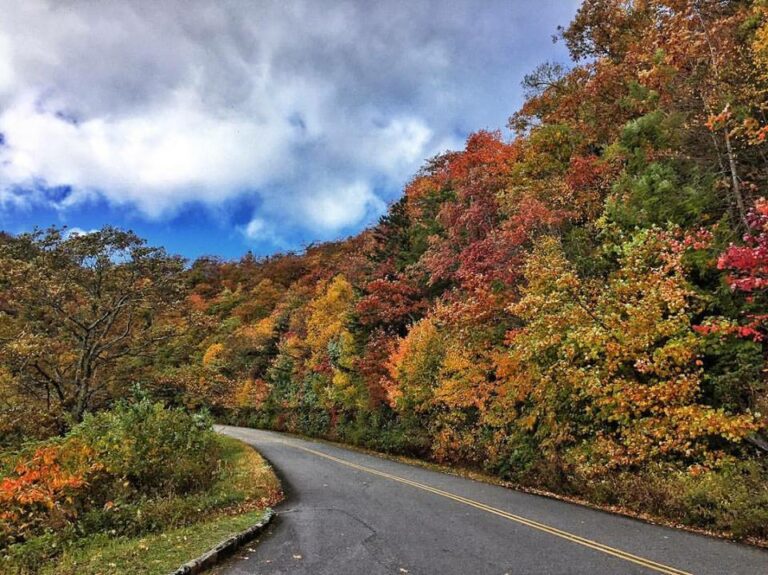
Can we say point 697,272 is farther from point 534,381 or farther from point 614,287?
point 534,381

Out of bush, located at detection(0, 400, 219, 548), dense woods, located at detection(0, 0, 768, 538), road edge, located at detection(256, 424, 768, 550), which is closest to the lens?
road edge, located at detection(256, 424, 768, 550)

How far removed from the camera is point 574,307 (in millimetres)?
12945

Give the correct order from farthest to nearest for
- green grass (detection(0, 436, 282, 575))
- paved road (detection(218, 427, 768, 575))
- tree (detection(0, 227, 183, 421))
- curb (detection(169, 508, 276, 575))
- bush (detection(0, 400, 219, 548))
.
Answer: tree (detection(0, 227, 183, 421)) < bush (detection(0, 400, 219, 548)) < green grass (detection(0, 436, 282, 575)) < paved road (detection(218, 427, 768, 575)) < curb (detection(169, 508, 276, 575))

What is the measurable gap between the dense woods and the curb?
8311mm

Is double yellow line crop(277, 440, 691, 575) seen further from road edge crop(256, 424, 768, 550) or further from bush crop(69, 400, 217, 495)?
bush crop(69, 400, 217, 495)

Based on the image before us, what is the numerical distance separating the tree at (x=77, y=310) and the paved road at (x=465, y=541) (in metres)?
12.9

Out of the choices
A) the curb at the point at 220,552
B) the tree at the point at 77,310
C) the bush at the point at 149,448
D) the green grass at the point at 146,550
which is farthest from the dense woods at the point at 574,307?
the green grass at the point at 146,550

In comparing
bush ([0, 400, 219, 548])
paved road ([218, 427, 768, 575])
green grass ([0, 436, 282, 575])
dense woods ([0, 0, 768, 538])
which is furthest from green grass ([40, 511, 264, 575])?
dense woods ([0, 0, 768, 538])

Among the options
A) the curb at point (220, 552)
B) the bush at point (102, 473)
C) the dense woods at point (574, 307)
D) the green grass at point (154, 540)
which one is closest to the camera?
the curb at point (220, 552)

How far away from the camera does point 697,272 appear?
41.6 feet

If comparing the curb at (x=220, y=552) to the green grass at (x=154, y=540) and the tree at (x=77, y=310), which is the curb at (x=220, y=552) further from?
the tree at (x=77, y=310)

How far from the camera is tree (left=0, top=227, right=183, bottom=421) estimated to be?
60.5ft

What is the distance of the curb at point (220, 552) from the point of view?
7047mm

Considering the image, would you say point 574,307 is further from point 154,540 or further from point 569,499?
point 154,540
